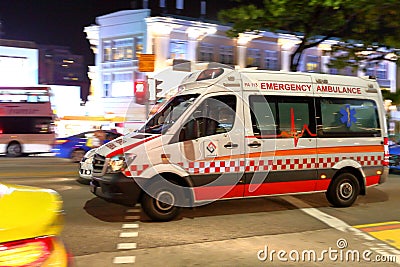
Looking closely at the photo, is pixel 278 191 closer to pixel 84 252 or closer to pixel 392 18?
pixel 84 252

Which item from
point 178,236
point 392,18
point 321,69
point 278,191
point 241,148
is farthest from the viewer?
point 321,69

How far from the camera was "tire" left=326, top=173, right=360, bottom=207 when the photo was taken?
8.83m

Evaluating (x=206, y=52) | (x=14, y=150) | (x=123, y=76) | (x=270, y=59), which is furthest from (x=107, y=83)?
(x=270, y=59)

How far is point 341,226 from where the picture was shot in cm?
740

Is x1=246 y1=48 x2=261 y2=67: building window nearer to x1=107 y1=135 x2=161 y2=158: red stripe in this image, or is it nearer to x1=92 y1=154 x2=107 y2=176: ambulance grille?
x1=92 y1=154 x2=107 y2=176: ambulance grille

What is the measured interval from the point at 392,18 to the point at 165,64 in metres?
16.3

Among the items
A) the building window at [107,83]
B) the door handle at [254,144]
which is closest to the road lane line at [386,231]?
the door handle at [254,144]

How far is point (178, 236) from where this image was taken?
6.62m

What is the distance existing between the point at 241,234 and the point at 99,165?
9.00ft

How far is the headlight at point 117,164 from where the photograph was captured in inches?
281

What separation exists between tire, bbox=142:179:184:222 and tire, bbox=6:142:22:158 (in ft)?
57.8

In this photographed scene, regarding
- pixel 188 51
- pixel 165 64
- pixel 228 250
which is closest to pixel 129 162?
pixel 228 250

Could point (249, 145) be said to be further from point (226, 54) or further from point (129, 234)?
point (226, 54)

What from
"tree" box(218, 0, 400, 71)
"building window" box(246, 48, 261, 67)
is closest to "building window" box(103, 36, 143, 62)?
"building window" box(246, 48, 261, 67)
